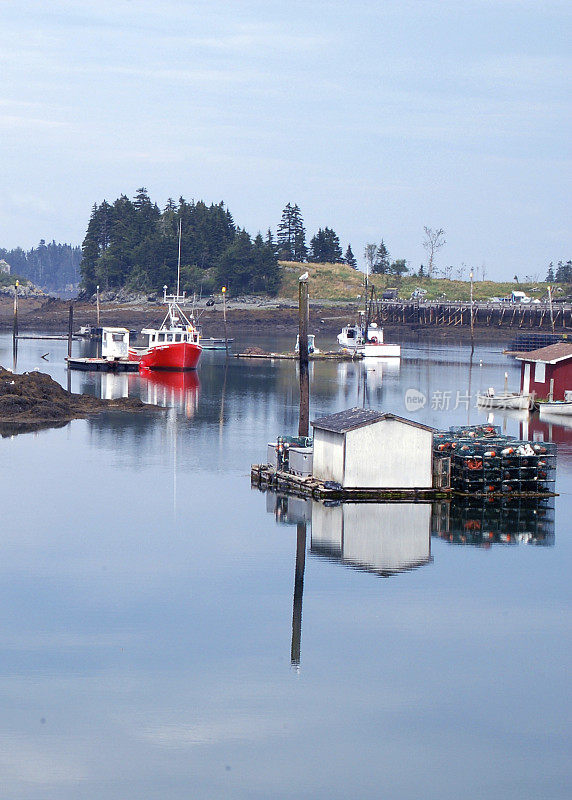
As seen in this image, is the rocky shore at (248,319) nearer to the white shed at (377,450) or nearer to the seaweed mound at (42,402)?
the seaweed mound at (42,402)

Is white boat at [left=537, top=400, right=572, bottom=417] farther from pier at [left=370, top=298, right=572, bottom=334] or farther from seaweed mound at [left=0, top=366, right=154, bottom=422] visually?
pier at [left=370, top=298, right=572, bottom=334]

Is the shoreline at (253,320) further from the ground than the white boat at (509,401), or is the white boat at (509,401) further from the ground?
the shoreline at (253,320)

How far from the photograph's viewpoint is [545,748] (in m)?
19.0

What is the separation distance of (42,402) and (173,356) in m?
31.7

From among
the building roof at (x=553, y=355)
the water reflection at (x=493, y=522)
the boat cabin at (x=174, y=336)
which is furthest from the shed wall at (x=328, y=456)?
the boat cabin at (x=174, y=336)

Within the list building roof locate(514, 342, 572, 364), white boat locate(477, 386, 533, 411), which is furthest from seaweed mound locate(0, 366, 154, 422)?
building roof locate(514, 342, 572, 364)

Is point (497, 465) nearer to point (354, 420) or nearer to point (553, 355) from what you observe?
point (354, 420)

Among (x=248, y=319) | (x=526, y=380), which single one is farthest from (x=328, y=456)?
(x=248, y=319)

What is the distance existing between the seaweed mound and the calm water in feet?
45.6

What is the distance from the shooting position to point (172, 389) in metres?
76.1

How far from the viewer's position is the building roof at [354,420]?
111 feet

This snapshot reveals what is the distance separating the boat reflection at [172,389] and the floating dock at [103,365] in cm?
111

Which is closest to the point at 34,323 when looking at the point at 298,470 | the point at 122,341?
the point at 122,341

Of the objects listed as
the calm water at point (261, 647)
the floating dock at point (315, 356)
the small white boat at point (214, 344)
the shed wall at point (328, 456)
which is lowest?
the calm water at point (261, 647)
